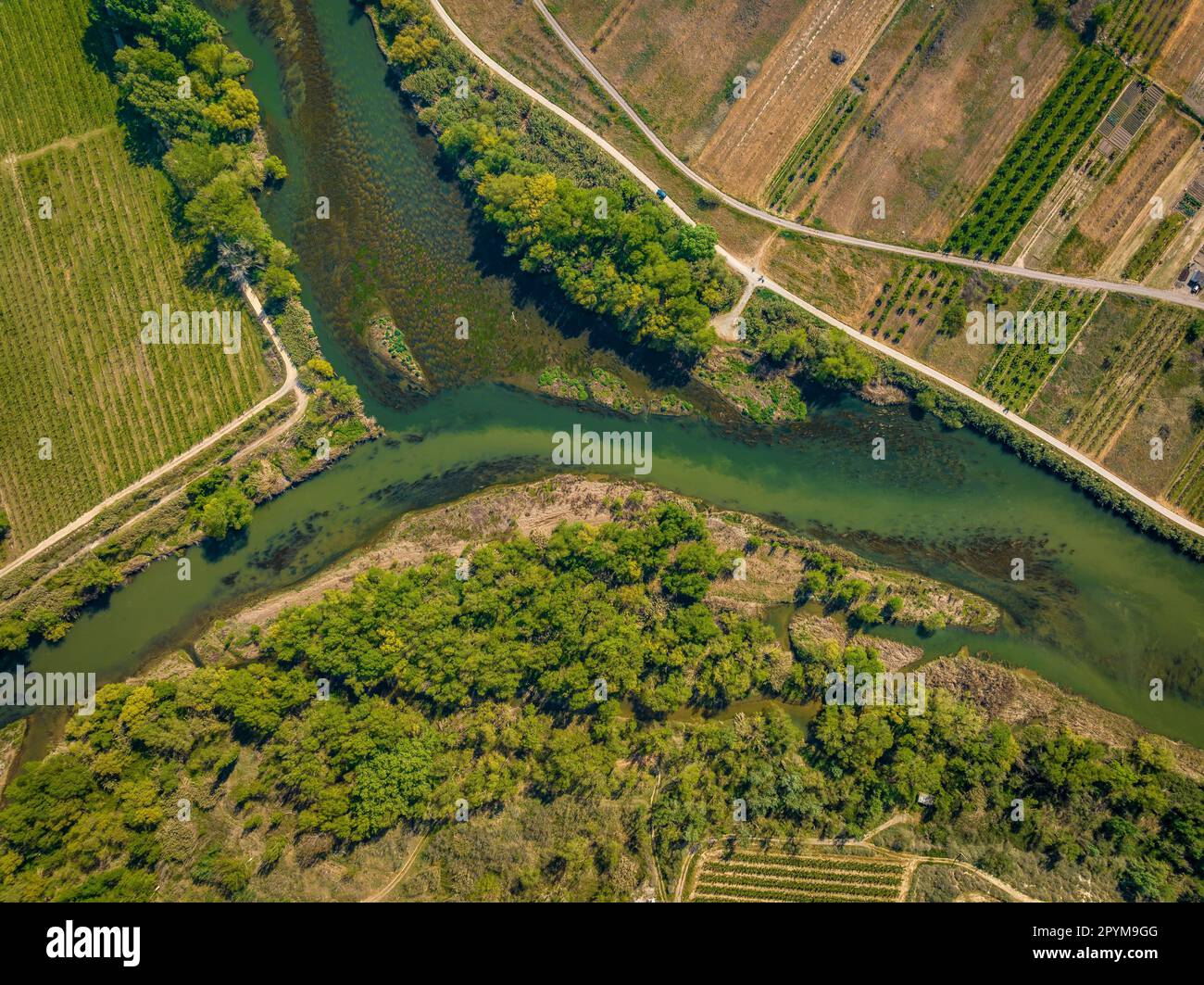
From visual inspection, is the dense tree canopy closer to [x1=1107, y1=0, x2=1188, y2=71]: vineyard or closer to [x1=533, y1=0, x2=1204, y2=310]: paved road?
[x1=533, y1=0, x2=1204, y2=310]: paved road

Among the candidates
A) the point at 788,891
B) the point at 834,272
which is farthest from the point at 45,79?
the point at 788,891

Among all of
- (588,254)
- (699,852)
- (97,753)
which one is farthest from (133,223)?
(699,852)

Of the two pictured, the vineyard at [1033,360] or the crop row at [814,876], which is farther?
the vineyard at [1033,360]

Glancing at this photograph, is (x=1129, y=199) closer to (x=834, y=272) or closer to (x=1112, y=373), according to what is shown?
(x=1112, y=373)

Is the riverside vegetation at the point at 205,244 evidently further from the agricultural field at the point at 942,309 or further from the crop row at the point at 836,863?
the crop row at the point at 836,863

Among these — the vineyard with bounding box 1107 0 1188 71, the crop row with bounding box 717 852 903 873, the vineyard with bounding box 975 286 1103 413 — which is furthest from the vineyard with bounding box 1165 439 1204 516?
the crop row with bounding box 717 852 903 873

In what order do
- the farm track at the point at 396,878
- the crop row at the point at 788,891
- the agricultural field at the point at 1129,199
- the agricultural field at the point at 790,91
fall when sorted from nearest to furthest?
the farm track at the point at 396,878 → the crop row at the point at 788,891 → the agricultural field at the point at 1129,199 → the agricultural field at the point at 790,91

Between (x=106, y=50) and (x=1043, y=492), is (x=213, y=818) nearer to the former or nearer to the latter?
(x=106, y=50)

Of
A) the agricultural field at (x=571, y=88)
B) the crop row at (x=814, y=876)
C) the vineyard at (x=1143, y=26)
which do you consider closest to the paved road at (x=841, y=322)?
the agricultural field at (x=571, y=88)
